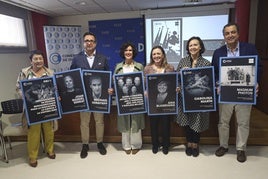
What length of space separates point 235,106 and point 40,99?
2.17m

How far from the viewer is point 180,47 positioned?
17.8ft

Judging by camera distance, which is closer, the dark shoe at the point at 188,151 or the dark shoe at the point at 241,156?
the dark shoe at the point at 241,156

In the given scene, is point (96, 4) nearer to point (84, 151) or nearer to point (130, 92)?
point (130, 92)

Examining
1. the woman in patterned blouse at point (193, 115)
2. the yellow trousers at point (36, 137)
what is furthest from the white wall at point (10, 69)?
the woman in patterned blouse at point (193, 115)

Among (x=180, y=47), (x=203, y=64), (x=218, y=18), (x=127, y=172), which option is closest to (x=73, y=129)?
(x=127, y=172)

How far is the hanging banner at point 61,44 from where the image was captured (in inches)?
214

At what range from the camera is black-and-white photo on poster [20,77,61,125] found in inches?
83.7

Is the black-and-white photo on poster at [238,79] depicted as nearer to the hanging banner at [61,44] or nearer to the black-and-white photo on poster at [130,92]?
the black-and-white photo on poster at [130,92]

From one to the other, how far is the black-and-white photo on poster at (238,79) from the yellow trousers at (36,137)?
2.07 metres

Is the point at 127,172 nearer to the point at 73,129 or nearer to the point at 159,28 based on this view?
the point at 73,129

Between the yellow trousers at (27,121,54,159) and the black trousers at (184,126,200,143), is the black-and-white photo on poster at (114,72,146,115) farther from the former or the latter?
the yellow trousers at (27,121,54,159)

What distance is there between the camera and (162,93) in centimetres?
228

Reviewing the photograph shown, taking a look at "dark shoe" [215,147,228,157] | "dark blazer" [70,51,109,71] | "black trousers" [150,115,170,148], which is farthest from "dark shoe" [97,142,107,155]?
"dark shoe" [215,147,228,157]

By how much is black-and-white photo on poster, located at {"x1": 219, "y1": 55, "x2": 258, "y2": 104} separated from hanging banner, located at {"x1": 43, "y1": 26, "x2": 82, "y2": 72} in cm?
472
